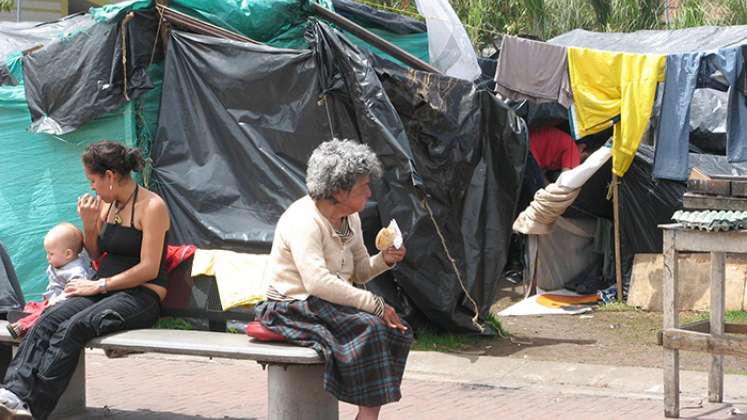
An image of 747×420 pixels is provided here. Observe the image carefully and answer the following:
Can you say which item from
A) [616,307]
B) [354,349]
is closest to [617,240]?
[616,307]

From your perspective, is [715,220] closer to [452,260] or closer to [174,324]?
[452,260]

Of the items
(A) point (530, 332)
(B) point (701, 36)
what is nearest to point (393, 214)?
(A) point (530, 332)

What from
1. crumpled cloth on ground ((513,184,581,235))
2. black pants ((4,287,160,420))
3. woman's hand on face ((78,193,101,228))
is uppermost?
woman's hand on face ((78,193,101,228))

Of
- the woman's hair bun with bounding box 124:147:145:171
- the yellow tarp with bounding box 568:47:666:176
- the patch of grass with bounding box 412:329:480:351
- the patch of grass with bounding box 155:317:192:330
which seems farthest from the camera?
the yellow tarp with bounding box 568:47:666:176

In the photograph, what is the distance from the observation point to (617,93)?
33.7 feet

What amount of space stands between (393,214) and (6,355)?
2980mm

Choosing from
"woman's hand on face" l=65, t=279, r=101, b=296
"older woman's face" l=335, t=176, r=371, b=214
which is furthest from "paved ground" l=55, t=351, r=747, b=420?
"older woman's face" l=335, t=176, r=371, b=214

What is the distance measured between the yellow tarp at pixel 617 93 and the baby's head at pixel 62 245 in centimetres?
560

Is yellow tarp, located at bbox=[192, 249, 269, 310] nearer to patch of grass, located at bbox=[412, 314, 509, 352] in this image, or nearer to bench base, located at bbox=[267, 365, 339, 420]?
bench base, located at bbox=[267, 365, 339, 420]

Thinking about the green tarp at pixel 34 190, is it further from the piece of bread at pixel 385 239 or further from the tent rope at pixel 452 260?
the piece of bread at pixel 385 239

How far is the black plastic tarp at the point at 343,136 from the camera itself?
8289mm

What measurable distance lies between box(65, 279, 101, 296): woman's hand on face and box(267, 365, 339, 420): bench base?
3.57ft

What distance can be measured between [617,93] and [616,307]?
202cm

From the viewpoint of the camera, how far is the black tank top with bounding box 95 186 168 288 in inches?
236
